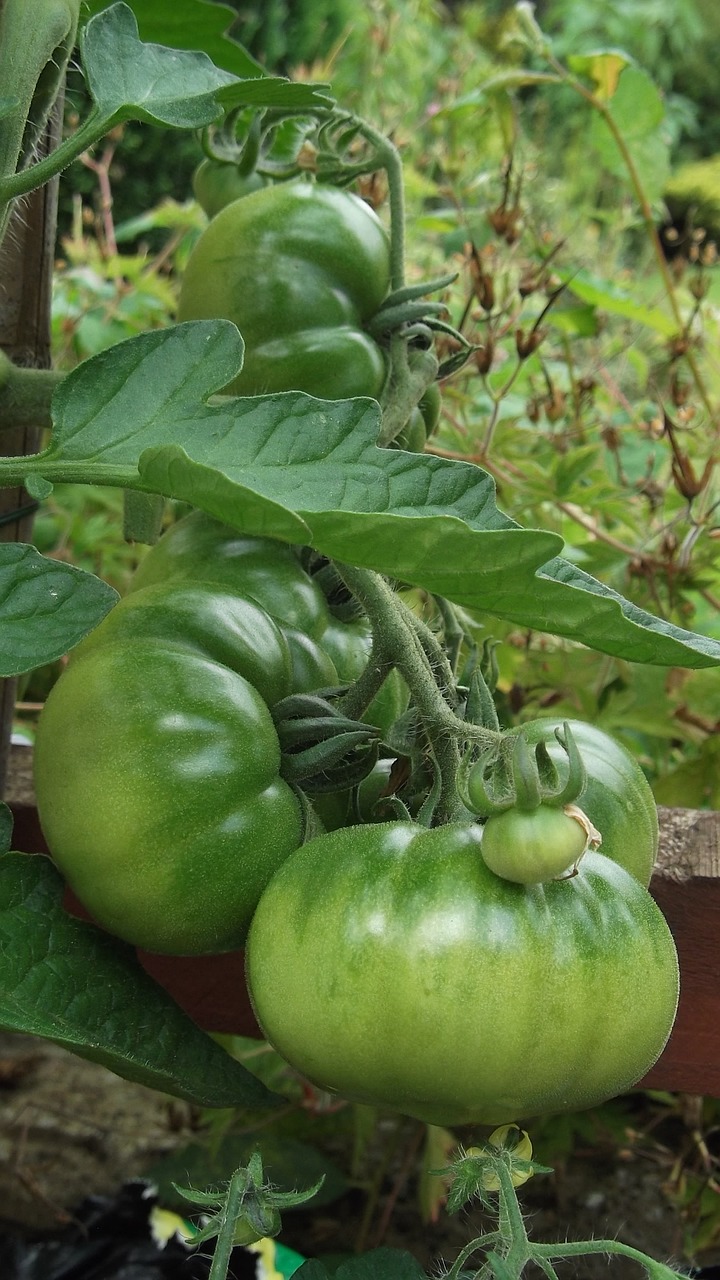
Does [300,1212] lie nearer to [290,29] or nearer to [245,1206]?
[245,1206]

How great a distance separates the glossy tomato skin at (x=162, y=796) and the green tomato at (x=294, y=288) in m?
0.21

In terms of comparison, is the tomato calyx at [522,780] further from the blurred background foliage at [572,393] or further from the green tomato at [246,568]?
the blurred background foliage at [572,393]

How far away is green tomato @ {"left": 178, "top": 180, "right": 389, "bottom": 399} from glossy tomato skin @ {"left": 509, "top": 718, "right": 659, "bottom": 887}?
25 cm

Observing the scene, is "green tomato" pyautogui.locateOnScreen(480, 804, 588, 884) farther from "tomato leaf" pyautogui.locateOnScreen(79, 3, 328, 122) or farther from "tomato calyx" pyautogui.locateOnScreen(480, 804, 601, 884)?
"tomato leaf" pyautogui.locateOnScreen(79, 3, 328, 122)

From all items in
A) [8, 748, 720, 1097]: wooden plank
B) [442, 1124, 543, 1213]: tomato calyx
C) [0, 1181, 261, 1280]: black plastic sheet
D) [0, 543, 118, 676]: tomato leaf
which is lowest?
[0, 1181, 261, 1280]: black plastic sheet

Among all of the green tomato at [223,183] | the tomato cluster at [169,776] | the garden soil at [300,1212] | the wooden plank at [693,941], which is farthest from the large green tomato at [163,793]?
the garden soil at [300,1212]

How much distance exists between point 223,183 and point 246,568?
31cm

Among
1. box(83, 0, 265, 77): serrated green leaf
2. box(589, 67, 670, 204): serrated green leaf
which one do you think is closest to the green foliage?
box(589, 67, 670, 204): serrated green leaf

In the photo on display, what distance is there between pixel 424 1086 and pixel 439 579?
0.66ft

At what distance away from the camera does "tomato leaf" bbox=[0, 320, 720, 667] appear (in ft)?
1.42

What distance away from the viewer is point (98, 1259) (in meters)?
0.84

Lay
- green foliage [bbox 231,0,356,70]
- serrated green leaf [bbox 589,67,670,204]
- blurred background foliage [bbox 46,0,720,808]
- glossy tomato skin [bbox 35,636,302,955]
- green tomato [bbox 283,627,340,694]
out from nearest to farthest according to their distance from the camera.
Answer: glossy tomato skin [bbox 35,636,302,955], green tomato [bbox 283,627,340,694], blurred background foliage [bbox 46,0,720,808], serrated green leaf [bbox 589,67,670,204], green foliage [bbox 231,0,356,70]

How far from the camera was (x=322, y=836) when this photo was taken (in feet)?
1.75

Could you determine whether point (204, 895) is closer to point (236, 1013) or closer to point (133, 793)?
point (133, 793)
